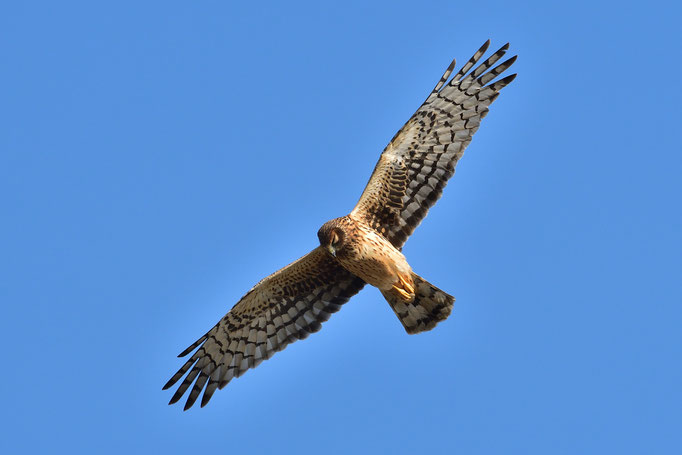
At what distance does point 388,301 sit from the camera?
12.3 m

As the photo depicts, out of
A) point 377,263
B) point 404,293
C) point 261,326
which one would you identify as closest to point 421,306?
point 404,293

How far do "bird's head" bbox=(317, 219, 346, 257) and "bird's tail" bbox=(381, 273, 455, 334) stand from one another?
3.06 ft

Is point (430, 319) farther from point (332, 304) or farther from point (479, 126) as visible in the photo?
point (479, 126)

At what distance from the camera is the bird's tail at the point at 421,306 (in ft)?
39.1

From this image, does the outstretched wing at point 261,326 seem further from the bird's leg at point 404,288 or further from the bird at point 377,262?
the bird's leg at point 404,288

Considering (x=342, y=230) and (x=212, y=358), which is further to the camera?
(x=212, y=358)

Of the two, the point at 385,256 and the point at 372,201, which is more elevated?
the point at 372,201

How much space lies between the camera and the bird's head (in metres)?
11.3

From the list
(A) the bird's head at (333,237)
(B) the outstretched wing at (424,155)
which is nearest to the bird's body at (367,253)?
(A) the bird's head at (333,237)

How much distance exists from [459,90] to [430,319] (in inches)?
106

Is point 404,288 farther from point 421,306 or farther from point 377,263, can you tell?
point 377,263

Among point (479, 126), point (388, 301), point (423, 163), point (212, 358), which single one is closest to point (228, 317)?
point (212, 358)

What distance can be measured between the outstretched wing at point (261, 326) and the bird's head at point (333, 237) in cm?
101

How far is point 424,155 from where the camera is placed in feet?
39.3
